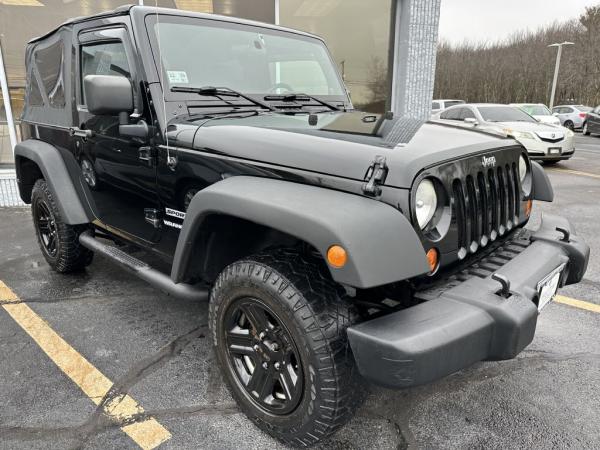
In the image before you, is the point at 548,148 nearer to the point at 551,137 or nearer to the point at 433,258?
the point at 551,137

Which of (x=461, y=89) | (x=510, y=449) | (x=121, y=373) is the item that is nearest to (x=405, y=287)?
(x=510, y=449)

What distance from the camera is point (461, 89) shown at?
43156 millimetres

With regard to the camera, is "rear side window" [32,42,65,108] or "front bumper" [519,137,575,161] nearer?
"rear side window" [32,42,65,108]

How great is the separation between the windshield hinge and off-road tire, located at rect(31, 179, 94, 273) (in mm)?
2649

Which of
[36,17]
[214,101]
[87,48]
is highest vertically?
[36,17]

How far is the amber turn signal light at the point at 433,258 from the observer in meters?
1.82

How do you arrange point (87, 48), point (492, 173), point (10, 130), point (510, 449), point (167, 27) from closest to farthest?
point (510, 449), point (492, 173), point (167, 27), point (87, 48), point (10, 130)

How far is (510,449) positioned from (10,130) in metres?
7.56

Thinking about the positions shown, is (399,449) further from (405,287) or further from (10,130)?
(10,130)

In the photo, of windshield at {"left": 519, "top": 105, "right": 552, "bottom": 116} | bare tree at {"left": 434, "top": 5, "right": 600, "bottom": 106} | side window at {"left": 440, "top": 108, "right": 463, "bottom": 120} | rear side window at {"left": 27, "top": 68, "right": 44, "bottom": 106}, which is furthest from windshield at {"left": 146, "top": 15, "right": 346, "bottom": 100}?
bare tree at {"left": 434, "top": 5, "right": 600, "bottom": 106}

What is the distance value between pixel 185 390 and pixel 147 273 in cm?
70

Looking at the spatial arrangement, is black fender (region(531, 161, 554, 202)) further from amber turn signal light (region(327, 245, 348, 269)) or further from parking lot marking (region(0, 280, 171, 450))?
parking lot marking (region(0, 280, 171, 450))

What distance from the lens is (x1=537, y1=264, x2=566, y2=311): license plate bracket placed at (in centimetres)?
203

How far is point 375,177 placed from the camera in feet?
5.68
